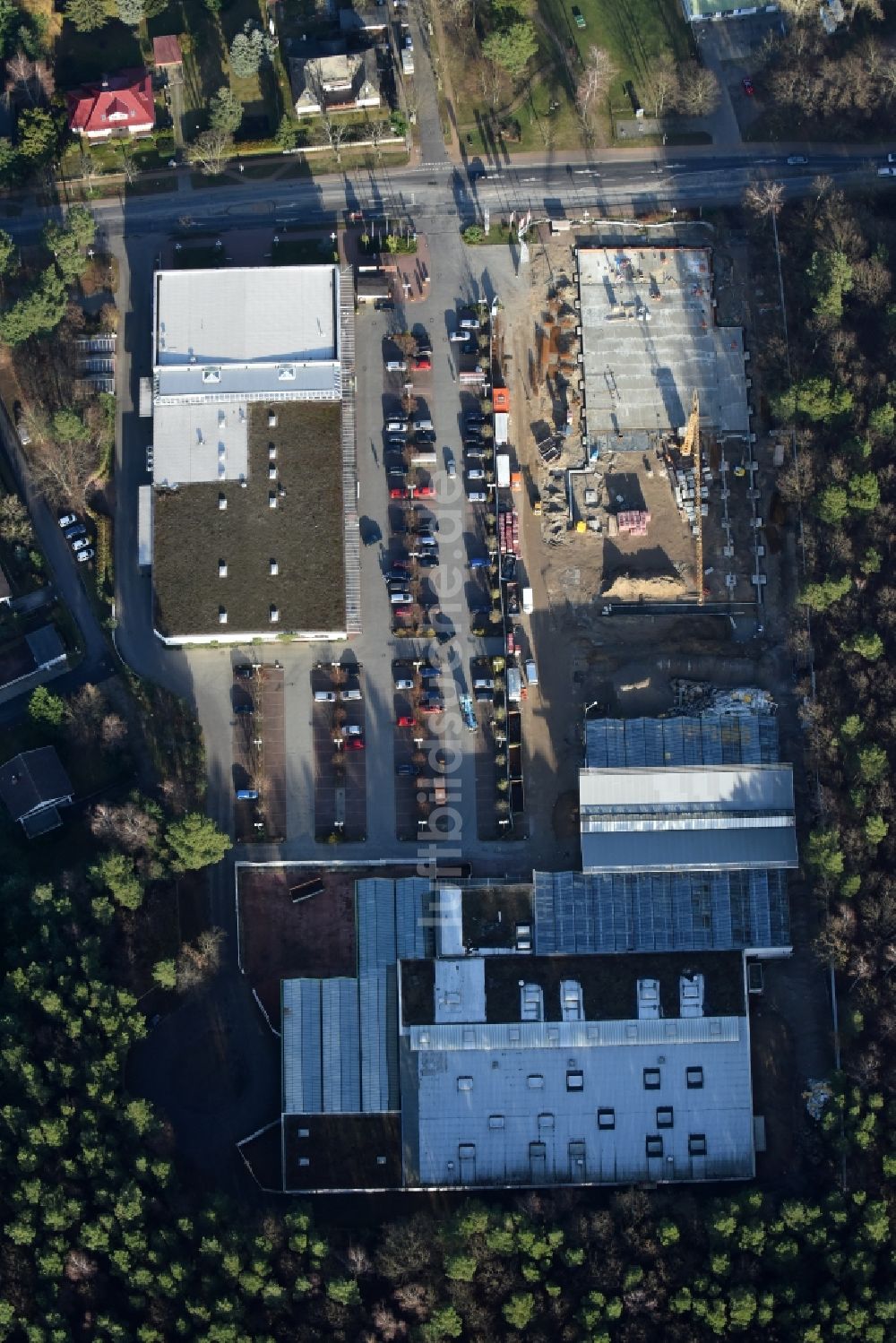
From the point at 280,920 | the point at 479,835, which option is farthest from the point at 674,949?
the point at 280,920

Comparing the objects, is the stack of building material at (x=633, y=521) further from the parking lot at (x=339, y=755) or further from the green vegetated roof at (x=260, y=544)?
the parking lot at (x=339, y=755)

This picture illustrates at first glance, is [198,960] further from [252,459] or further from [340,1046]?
[252,459]

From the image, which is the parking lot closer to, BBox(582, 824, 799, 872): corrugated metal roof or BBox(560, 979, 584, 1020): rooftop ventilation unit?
BBox(582, 824, 799, 872): corrugated metal roof

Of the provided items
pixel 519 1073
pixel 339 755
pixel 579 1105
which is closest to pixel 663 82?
pixel 339 755

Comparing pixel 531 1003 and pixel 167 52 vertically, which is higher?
pixel 167 52

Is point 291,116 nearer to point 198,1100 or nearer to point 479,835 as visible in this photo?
point 479,835

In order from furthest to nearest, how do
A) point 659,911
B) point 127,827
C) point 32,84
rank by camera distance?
point 32,84
point 659,911
point 127,827

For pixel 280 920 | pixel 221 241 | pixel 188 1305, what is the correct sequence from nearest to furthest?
pixel 188 1305 → pixel 280 920 → pixel 221 241

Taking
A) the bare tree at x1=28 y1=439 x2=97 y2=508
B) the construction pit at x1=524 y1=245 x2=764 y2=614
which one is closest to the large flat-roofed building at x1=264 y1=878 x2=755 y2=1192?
the construction pit at x1=524 y1=245 x2=764 y2=614
